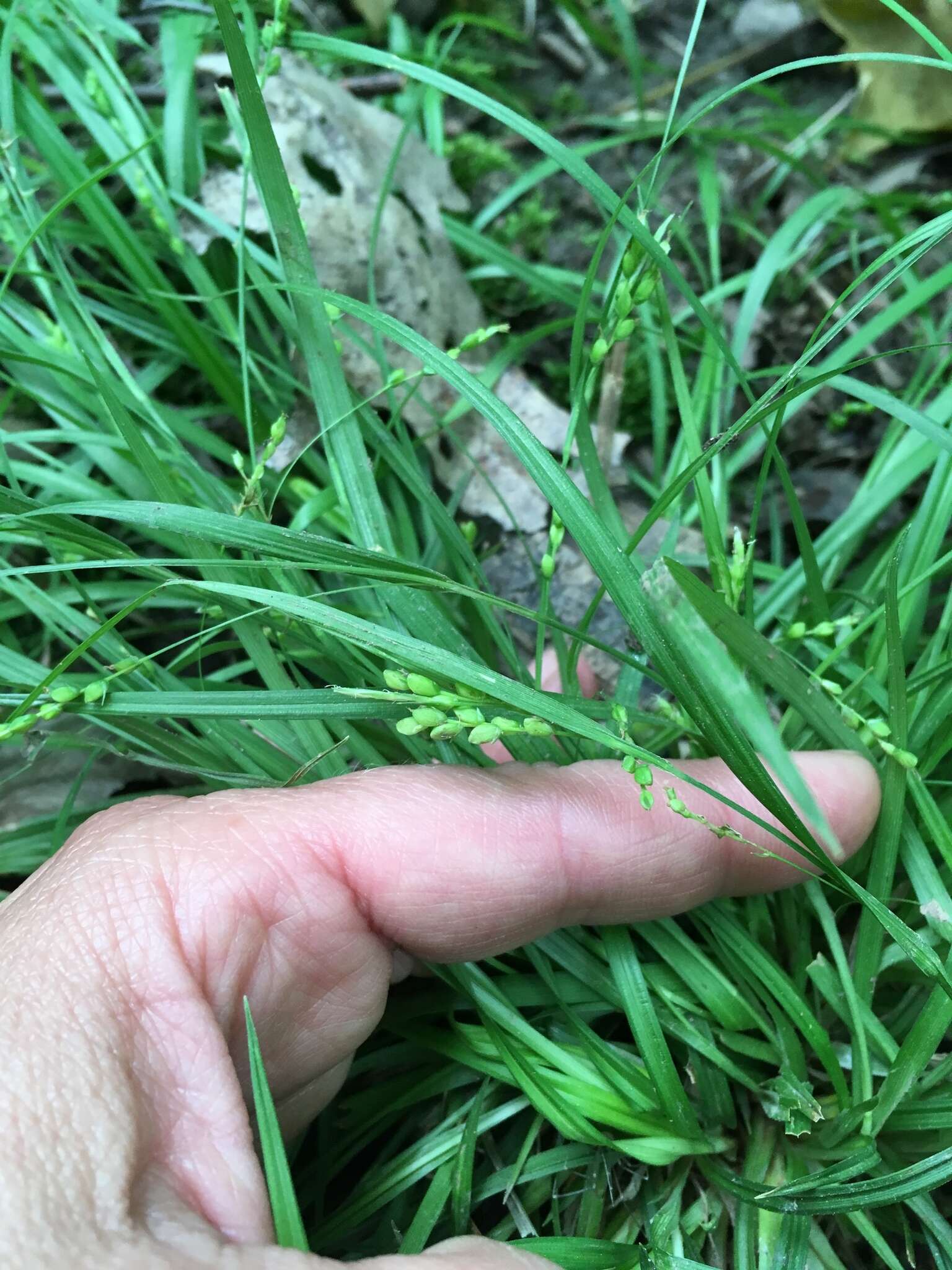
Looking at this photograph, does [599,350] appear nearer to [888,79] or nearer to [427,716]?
[427,716]

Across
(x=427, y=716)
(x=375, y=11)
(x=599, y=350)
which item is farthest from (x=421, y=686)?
(x=375, y=11)

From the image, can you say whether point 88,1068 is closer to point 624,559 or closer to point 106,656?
point 106,656

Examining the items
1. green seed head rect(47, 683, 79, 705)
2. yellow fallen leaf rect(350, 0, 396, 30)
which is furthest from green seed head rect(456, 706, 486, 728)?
yellow fallen leaf rect(350, 0, 396, 30)

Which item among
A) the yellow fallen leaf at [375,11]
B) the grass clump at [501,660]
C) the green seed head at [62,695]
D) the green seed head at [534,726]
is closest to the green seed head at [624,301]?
the grass clump at [501,660]

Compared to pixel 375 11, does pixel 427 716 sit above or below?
below

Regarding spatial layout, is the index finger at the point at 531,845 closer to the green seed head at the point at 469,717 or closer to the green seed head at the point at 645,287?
the green seed head at the point at 469,717

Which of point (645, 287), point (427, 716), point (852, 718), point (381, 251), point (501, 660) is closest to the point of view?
point (427, 716)
